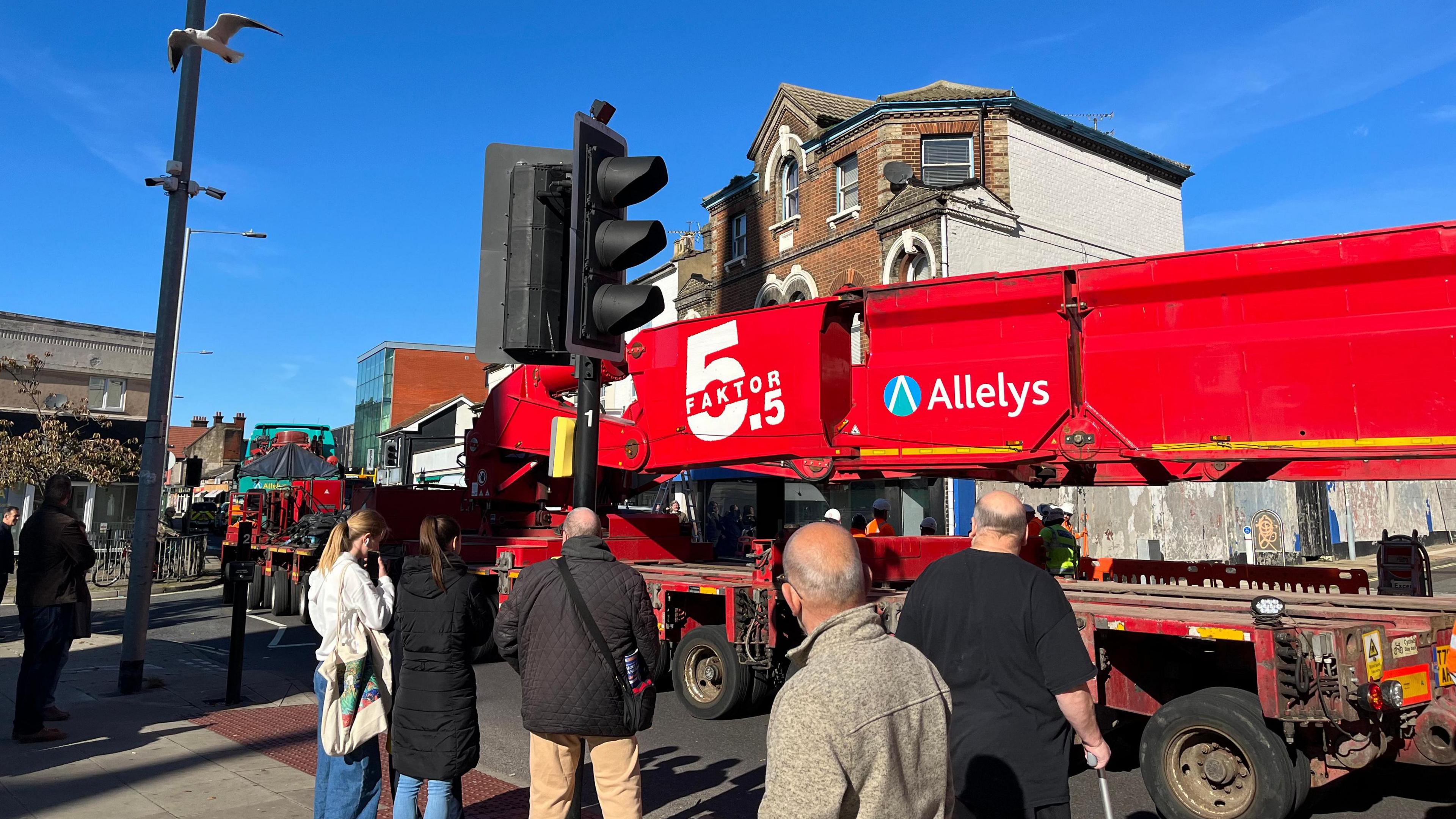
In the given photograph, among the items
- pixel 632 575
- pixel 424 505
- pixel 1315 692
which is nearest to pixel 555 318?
pixel 632 575

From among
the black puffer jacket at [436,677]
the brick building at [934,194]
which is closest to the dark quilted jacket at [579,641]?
the black puffer jacket at [436,677]

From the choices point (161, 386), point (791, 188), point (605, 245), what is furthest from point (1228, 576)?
point (791, 188)

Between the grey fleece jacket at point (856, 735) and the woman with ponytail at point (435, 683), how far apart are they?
2.74 m

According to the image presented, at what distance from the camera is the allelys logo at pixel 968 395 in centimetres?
668

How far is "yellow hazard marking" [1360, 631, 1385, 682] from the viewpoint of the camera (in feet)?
15.9

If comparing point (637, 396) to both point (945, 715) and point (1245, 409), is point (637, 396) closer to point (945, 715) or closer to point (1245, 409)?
point (1245, 409)

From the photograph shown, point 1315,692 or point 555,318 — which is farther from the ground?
point 555,318

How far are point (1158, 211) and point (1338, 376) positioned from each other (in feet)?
67.1

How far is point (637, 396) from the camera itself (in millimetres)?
9188

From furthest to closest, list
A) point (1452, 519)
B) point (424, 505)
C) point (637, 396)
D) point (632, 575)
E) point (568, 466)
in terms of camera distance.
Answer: point (1452, 519)
point (424, 505)
point (637, 396)
point (568, 466)
point (632, 575)

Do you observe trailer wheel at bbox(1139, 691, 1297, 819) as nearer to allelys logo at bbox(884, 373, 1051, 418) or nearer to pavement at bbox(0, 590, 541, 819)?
allelys logo at bbox(884, 373, 1051, 418)

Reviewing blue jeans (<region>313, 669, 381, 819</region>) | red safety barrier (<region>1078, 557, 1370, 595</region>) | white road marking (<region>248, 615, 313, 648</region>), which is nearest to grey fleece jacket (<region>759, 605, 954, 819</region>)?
blue jeans (<region>313, 669, 381, 819</region>)

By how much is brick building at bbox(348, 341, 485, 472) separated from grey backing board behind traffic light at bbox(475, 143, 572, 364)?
58747mm

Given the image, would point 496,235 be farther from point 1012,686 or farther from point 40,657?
point 40,657
